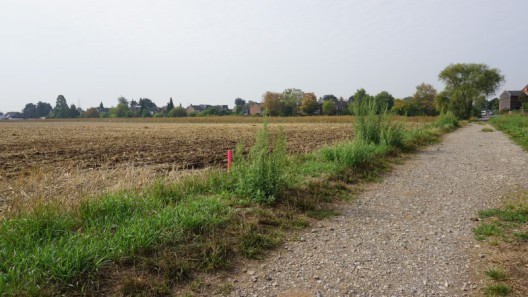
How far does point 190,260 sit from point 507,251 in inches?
146

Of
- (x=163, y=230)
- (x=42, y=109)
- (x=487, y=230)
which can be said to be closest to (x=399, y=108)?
(x=487, y=230)

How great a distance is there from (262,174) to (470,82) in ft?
227

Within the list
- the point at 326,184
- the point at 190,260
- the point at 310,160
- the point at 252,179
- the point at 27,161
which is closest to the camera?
the point at 190,260

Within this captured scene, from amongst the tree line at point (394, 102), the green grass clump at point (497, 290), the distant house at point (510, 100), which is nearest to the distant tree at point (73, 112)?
the tree line at point (394, 102)

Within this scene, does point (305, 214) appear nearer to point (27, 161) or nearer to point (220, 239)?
point (220, 239)

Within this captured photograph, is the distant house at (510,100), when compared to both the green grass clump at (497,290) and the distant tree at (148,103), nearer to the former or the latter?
the green grass clump at (497,290)

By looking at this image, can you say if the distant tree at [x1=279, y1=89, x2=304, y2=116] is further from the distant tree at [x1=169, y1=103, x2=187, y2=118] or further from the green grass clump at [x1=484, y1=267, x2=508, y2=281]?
the green grass clump at [x1=484, y1=267, x2=508, y2=281]

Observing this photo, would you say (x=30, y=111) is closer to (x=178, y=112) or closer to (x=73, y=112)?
(x=73, y=112)

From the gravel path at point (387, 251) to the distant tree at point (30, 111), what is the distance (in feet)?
565

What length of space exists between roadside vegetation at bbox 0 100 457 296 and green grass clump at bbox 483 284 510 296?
2.32 metres

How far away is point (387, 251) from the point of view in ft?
14.3

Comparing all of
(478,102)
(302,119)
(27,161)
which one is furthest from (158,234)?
(478,102)

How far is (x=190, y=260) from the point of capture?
3.96 metres

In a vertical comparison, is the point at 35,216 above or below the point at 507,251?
above
